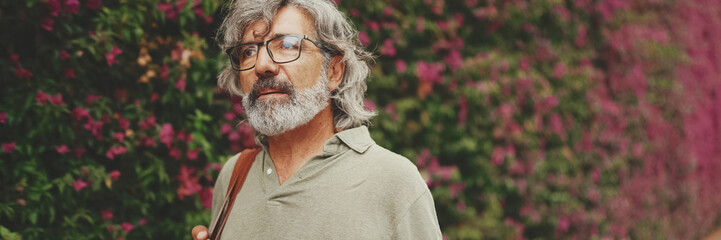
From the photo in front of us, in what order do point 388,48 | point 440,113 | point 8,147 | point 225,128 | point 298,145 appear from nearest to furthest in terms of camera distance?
point 298,145 → point 8,147 → point 225,128 → point 388,48 → point 440,113

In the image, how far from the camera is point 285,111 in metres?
1.75

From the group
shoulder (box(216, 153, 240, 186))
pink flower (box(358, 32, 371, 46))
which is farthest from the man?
pink flower (box(358, 32, 371, 46))

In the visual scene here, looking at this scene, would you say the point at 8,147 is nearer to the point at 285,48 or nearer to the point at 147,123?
the point at 147,123

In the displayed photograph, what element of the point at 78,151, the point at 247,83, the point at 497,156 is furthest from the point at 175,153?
the point at 497,156

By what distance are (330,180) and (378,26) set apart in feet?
6.07

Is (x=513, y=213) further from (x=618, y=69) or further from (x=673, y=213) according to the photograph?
(x=673, y=213)

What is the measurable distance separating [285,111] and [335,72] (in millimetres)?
294

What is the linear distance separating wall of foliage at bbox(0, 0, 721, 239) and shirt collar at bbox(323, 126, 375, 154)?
38.9 inches

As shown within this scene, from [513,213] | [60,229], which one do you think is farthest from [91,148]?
[513,213]

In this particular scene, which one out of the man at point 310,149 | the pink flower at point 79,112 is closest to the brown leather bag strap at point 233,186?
the man at point 310,149

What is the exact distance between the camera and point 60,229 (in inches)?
86.3

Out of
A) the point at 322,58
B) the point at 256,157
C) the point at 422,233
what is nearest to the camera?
the point at 422,233

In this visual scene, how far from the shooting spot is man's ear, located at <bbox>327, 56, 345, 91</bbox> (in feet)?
6.32

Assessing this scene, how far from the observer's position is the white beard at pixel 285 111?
1752 millimetres
